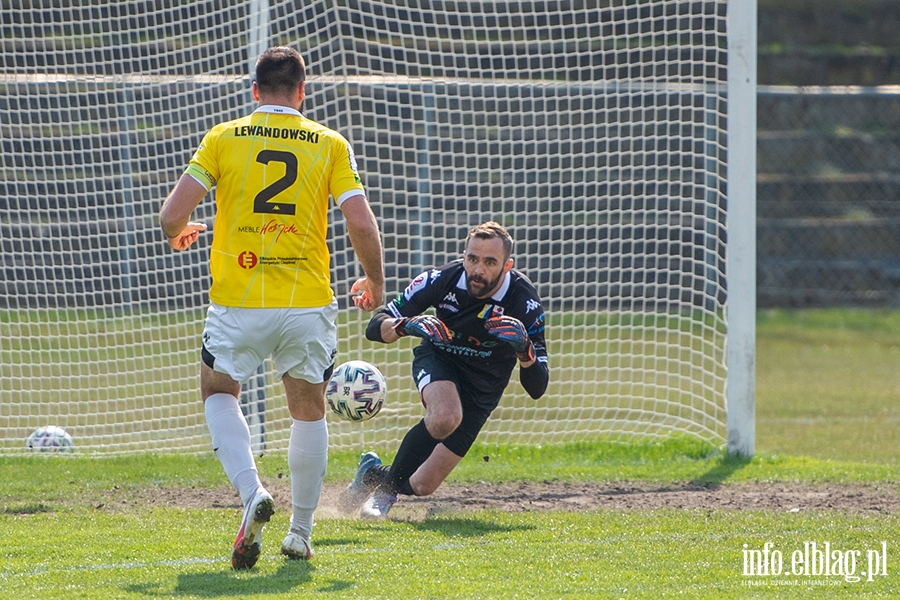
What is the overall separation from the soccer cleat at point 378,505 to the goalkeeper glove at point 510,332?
3.55 ft

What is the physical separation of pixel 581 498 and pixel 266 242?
2698 millimetres

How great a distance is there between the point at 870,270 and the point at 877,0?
23.2 feet

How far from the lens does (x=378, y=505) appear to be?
542 centimetres

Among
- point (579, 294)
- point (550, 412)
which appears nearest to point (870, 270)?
point (579, 294)

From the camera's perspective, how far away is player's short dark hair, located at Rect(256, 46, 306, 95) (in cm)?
418

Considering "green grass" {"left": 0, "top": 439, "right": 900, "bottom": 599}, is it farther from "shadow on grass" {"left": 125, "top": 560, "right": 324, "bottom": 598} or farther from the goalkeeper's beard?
the goalkeeper's beard

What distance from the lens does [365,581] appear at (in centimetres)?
402

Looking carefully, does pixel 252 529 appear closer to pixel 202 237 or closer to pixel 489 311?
pixel 489 311

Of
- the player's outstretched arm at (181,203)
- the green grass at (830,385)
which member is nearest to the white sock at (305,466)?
the player's outstretched arm at (181,203)

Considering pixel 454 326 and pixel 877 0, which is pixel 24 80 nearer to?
pixel 454 326

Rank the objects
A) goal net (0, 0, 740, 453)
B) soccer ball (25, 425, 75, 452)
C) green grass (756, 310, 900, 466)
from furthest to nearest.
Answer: green grass (756, 310, 900, 466) → goal net (0, 0, 740, 453) → soccer ball (25, 425, 75, 452)

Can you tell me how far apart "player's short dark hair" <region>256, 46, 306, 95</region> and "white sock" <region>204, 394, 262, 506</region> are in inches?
48.0

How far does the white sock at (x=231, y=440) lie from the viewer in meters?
4.11

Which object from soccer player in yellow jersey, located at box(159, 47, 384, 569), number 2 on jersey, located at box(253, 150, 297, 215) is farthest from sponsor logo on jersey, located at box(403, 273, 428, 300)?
number 2 on jersey, located at box(253, 150, 297, 215)
